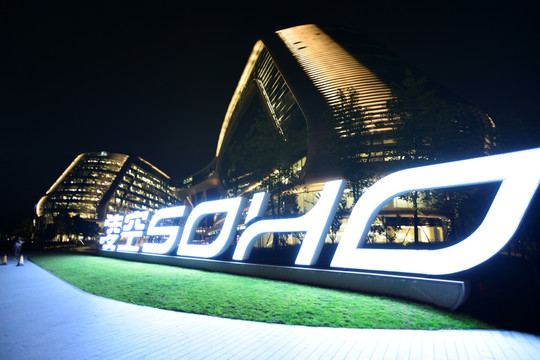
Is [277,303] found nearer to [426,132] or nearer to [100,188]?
[426,132]

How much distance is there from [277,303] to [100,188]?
120677mm

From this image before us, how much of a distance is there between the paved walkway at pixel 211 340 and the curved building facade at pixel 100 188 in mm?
102502

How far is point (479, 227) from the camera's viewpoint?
684 centimetres

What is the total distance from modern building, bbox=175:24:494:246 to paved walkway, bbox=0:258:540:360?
552 inches

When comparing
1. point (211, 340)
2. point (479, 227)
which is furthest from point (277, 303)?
point (479, 227)

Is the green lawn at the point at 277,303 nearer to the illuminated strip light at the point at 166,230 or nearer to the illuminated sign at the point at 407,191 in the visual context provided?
the illuminated sign at the point at 407,191

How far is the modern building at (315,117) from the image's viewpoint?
21.2m

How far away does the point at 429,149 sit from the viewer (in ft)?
55.2

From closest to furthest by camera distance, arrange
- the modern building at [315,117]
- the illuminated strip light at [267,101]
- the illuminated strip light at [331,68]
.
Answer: the modern building at [315,117] < the illuminated strip light at [331,68] < the illuminated strip light at [267,101]

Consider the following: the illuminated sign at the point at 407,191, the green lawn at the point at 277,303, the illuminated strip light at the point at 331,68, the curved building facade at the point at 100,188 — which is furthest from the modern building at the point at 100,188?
the illuminated sign at the point at 407,191

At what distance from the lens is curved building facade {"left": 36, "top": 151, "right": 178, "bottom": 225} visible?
10125cm

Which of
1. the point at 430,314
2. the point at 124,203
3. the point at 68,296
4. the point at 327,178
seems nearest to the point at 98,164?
the point at 124,203

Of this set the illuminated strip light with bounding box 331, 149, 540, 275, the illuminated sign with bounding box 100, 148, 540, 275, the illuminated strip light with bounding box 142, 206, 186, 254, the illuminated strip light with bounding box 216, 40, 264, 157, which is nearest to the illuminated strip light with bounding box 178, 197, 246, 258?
the illuminated sign with bounding box 100, 148, 540, 275

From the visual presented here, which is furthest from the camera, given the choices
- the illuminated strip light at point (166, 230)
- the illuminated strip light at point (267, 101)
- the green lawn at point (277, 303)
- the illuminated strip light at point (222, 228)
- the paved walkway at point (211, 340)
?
the illuminated strip light at point (267, 101)
